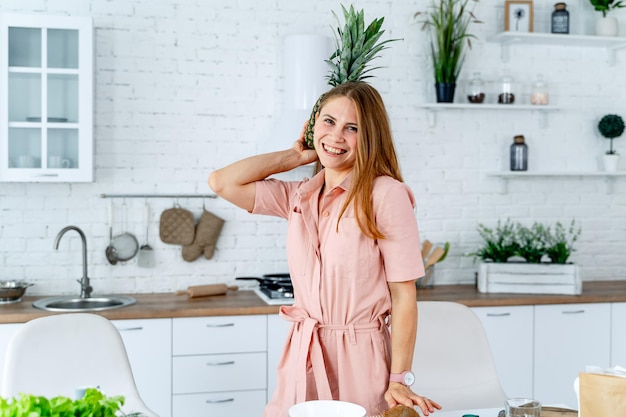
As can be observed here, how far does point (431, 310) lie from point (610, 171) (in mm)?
2313

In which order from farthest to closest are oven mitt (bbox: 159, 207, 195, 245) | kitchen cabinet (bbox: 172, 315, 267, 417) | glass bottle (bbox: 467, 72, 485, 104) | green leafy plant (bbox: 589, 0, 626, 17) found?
green leafy plant (bbox: 589, 0, 626, 17)
glass bottle (bbox: 467, 72, 485, 104)
oven mitt (bbox: 159, 207, 195, 245)
kitchen cabinet (bbox: 172, 315, 267, 417)

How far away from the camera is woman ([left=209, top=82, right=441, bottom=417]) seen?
83.4 inches

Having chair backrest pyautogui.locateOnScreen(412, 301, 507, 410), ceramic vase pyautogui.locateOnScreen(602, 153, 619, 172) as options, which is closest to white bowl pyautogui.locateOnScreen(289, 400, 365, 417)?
chair backrest pyautogui.locateOnScreen(412, 301, 507, 410)

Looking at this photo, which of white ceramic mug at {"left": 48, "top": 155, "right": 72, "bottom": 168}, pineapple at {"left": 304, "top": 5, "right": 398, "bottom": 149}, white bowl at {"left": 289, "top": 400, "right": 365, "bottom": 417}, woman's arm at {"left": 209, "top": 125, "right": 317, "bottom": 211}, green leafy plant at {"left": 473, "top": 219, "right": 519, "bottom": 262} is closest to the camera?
white bowl at {"left": 289, "top": 400, "right": 365, "bottom": 417}

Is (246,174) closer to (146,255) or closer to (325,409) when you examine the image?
(325,409)

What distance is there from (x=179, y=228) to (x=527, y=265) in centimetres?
198

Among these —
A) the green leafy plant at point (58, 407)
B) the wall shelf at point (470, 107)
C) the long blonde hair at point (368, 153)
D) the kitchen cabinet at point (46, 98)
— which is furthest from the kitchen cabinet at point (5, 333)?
the wall shelf at point (470, 107)

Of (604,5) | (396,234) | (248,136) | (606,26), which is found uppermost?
(604,5)

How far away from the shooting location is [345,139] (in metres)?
2.15

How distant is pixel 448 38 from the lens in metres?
4.34

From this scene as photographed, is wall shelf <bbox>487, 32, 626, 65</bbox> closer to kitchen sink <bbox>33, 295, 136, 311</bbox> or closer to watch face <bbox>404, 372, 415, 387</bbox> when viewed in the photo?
kitchen sink <bbox>33, 295, 136, 311</bbox>

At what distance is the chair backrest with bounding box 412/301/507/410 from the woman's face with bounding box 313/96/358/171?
0.95 metres

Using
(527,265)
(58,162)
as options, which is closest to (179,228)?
(58,162)

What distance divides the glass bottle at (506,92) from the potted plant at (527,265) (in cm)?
74
